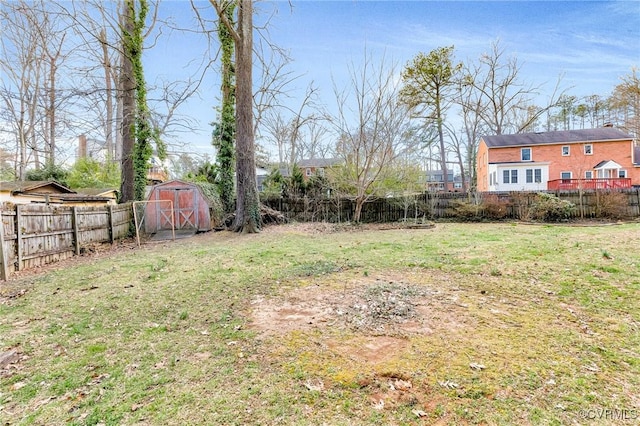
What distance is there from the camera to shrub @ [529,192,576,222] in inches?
487

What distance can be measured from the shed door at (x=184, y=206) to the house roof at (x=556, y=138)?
2106 cm

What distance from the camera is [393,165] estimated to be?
12742 mm

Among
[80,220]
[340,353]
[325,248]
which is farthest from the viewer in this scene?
[80,220]

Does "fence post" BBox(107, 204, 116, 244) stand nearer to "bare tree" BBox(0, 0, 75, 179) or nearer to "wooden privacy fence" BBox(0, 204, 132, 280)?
"wooden privacy fence" BBox(0, 204, 132, 280)

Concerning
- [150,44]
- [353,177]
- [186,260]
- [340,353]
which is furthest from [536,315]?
[150,44]

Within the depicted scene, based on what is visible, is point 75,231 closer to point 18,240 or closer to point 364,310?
point 18,240

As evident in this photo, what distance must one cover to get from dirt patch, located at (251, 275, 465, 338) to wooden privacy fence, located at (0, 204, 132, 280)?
5.33 metres

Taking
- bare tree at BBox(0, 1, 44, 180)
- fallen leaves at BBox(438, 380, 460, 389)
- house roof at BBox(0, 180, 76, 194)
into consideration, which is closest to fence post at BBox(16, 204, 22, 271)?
house roof at BBox(0, 180, 76, 194)

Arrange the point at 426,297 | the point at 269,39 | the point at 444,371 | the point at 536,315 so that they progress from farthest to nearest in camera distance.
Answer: the point at 269,39 → the point at 426,297 → the point at 536,315 → the point at 444,371

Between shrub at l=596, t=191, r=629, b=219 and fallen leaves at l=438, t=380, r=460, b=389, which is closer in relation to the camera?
fallen leaves at l=438, t=380, r=460, b=389

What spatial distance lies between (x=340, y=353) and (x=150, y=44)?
14.0 metres

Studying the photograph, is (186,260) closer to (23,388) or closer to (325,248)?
(325,248)

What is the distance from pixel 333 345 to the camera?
2.65 meters

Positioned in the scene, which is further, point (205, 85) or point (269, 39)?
point (205, 85)
